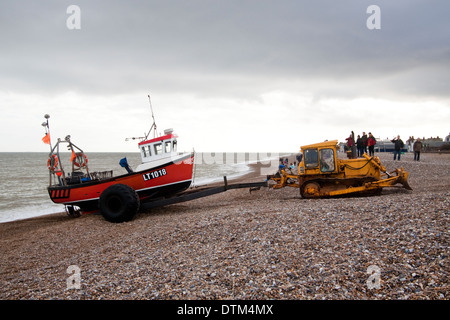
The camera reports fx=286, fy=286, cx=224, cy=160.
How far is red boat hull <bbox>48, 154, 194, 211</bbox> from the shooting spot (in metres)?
12.8

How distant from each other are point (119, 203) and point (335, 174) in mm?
9103

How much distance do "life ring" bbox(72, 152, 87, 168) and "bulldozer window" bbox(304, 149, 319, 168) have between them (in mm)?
10955

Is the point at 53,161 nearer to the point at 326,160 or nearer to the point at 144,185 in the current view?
the point at 144,185

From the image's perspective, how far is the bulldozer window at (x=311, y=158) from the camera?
475 inches

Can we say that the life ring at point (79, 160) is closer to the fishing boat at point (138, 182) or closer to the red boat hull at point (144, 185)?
the fishing boat at point (138, 182)

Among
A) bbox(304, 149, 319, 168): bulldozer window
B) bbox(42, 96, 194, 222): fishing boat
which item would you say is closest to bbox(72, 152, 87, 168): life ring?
bbox(42, 96, 194, 222): fishing boat

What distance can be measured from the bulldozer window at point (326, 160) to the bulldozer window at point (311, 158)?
237mm

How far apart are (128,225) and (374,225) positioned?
8686 mm

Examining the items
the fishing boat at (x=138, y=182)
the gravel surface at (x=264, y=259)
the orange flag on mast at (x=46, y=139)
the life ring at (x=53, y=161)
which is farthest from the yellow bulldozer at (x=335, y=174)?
the orange flag on mast at (x=46, y=139)

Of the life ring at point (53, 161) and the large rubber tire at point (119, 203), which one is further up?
the life ring at point (53, 161)

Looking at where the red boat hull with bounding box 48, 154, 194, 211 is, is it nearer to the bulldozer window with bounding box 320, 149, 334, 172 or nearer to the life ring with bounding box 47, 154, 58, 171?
the life ring with bounding box 47, 154, 58, 171

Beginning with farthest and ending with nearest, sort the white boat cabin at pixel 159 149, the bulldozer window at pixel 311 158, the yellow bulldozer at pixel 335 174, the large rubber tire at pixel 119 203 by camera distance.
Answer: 1. the white boat cabin at pixel 159 149
2. the bulldozer window at pixel 311 158
3. the large rubber tire at pixel 119 203
4. the yellow bulldozer at pixel 335 174

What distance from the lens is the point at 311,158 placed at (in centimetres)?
1214

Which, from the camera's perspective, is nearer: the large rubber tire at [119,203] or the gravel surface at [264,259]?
the gravel surface at [264,259]
